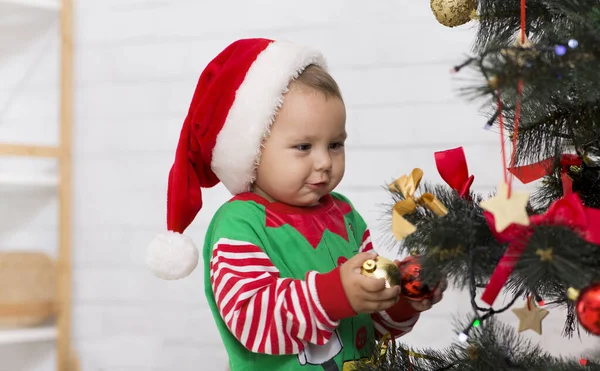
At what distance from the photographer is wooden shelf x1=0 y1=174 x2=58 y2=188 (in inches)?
75.9

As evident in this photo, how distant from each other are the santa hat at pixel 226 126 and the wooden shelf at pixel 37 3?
110cm

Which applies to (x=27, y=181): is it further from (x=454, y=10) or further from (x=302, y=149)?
(x=454, y=10)

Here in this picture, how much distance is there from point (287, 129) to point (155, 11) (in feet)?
3.63

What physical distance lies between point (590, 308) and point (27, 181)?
162cm

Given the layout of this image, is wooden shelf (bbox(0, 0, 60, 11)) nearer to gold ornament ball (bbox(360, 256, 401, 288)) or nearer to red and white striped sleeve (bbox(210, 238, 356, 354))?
red and white striped sleeve (bbox(210, 238, 356, 354))

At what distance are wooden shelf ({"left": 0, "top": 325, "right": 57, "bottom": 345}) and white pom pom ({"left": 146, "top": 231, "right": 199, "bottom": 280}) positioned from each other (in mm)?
972

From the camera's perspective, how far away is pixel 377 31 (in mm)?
1754

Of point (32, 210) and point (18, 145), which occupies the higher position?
point (18, 145)

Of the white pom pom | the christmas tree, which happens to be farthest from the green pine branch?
the white pom pom

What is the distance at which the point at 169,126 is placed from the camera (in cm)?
198

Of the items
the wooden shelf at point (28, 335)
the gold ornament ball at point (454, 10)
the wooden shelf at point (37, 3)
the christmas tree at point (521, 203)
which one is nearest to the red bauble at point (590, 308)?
the christmas tree at point (521, 203)

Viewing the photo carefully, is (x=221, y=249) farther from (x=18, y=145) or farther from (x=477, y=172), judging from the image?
(x=18, y=145)

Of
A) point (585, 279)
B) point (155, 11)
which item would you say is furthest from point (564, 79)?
point (155, 11)

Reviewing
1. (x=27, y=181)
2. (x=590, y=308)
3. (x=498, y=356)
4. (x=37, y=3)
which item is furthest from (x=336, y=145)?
(x=37, y=3)
